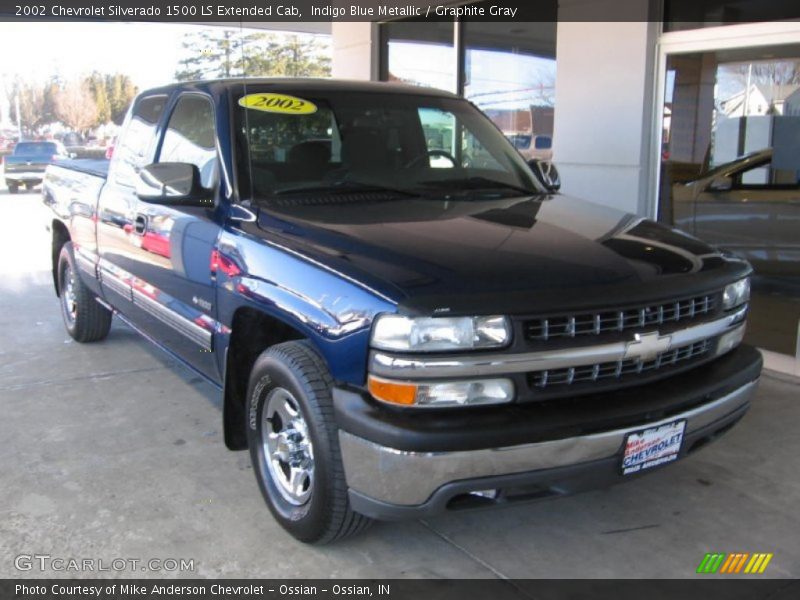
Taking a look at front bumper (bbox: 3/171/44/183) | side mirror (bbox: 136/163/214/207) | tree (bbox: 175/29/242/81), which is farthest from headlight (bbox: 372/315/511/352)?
front bumper (bbox: 3/171/44/183)

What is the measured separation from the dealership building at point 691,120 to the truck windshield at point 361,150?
2486 mm

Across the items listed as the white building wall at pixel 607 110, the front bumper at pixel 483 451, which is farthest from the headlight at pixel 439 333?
the white building wall at pixel 607 110

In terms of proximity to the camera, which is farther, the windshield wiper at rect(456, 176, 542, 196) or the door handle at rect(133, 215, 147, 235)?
the door handle at rect(133, 215, 147, 235)

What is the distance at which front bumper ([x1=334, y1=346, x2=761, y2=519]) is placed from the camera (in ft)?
8.65

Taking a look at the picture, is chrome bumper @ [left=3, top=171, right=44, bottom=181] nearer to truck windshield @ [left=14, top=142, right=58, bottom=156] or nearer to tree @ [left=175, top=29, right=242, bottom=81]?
truck windshield @ [left=14, top=142, right=58, bottom=156]

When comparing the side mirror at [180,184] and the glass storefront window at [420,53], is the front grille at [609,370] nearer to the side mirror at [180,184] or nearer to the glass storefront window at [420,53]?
the side mirror at [180,184]

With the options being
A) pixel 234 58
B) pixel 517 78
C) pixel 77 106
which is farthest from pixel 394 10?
pixel 77 106

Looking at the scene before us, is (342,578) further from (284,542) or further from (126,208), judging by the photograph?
(126,208)

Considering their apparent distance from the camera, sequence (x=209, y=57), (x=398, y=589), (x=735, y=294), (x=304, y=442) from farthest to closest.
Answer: (x=209, y=57), (x=735, y=294), (x=304, y=442), (x=398, y=589)

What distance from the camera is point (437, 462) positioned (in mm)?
2631

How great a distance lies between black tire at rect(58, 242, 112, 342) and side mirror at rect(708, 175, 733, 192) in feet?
16.1

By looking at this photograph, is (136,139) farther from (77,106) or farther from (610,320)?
(77,106)

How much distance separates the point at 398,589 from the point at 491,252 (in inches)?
51.7

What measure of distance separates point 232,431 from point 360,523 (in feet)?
2.83
